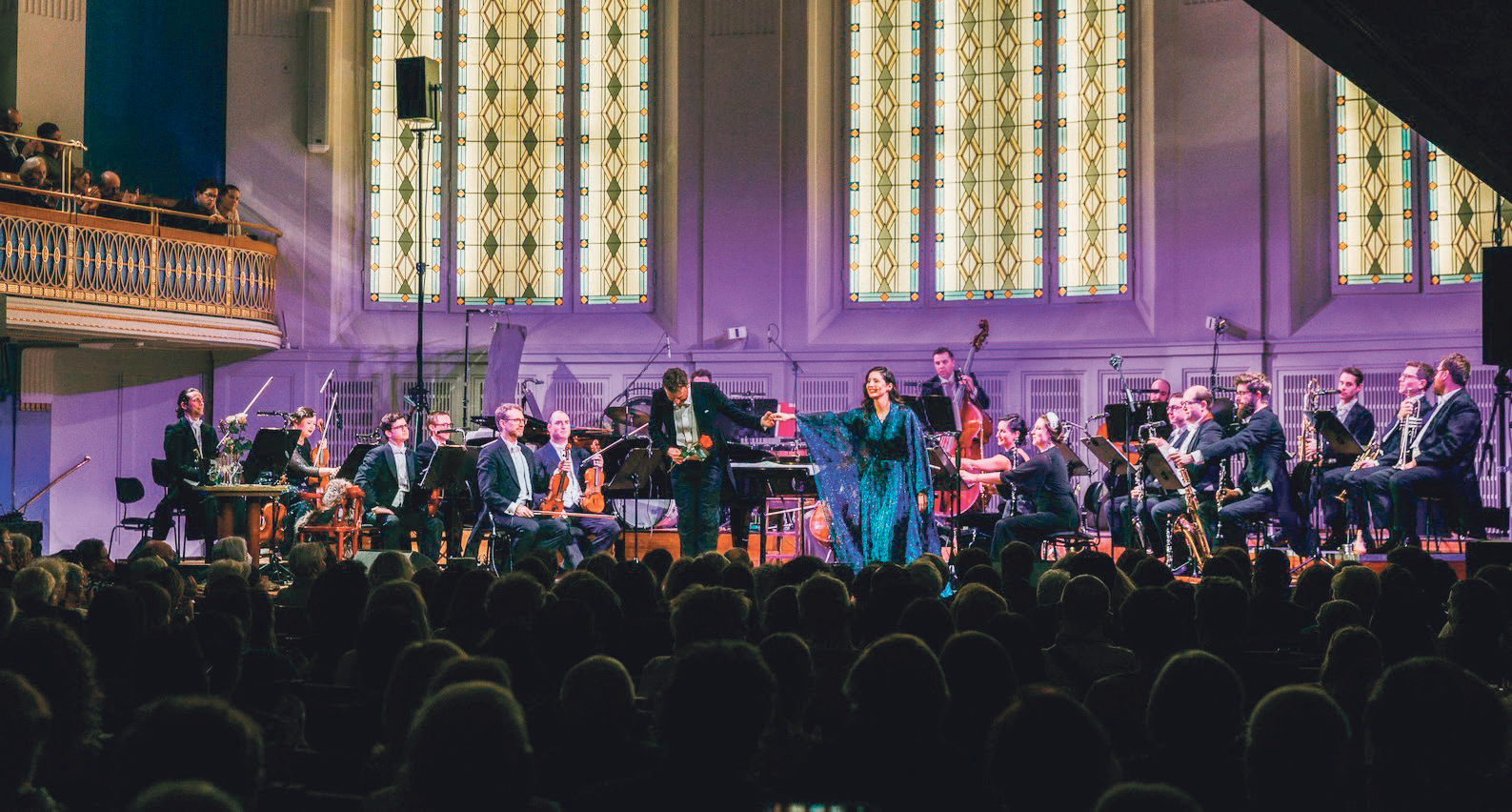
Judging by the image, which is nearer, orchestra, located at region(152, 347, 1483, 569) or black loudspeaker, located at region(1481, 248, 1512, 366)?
black loudspeaker, located at region(1481, 248, 1512, 366)

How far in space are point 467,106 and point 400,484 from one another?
6129 millimetres

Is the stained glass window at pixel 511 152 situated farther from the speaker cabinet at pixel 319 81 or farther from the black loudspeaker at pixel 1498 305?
the black loudspeaker at pixel 1498 305

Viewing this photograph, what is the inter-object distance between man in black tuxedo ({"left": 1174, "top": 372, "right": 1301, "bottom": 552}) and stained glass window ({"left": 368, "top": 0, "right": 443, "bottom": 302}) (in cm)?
898

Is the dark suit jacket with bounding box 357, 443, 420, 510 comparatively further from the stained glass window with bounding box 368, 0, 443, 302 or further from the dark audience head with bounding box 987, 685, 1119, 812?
the dark audience head with bounding box 987, 685, 1119, 812

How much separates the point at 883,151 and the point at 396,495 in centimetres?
673

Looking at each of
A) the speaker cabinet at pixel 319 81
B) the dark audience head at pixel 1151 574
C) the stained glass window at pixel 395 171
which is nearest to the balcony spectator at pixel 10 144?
the speaker cabinet at pixel 319 81

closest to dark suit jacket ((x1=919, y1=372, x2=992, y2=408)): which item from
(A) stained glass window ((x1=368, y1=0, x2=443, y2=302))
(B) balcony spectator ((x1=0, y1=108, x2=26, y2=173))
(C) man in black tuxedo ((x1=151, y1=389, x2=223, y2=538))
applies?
(A) stained glass window ((x1=368, y1=0, x2=443, y2=302))

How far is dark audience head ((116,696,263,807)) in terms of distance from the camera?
2232 mm

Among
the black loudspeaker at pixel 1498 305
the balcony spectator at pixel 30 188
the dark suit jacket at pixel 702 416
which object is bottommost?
the dark suit jacket at pixel 702 416

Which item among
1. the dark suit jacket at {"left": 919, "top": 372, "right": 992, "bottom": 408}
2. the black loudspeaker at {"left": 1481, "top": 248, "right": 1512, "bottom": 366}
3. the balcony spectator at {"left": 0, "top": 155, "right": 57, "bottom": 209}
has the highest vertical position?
the balcony spectator at {"left": 0, "top": 155, "right": 57, "bottom": 209}

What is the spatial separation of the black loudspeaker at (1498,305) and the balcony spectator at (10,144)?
40.8 feet

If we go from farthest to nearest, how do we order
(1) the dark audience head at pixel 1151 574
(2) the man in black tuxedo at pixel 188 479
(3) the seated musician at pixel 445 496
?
(2) the man in black tuxedo at pixel 188 479 → (3) the seated musician at pixel 445 496 → (1) the dark audience head at pixel 1151 574

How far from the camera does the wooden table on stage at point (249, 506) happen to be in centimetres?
1106

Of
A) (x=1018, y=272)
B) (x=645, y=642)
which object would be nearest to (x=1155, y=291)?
(x=1018, y=272)
